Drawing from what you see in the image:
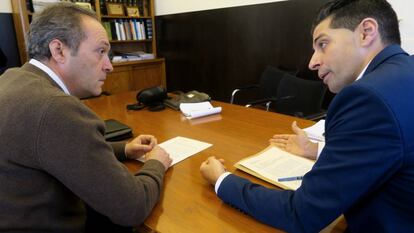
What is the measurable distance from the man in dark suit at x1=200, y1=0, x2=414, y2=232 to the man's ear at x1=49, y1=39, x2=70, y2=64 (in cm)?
66

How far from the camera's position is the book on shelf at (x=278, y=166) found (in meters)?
0.99

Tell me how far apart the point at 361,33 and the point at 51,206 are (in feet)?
3.33

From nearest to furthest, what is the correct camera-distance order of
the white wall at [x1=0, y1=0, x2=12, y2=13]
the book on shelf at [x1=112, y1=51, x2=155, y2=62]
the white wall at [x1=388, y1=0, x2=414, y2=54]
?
the white wall at [x1=388, y1=0, x2=414, y2=54], the white wall at [x1=0, y1=0, x2=12, y2=13], the book on shelf at [x1=112, y1=51, x2=155, y2=62]

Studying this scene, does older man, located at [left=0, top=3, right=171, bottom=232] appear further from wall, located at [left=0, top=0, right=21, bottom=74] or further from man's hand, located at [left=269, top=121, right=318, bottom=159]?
wall, located at [left=0, top=0, right=21, bottom=74]

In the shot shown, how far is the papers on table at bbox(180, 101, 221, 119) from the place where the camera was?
181 centimetres

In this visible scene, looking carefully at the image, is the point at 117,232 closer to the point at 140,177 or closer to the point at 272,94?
the point at 140,177

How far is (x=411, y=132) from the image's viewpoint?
0.65 meters

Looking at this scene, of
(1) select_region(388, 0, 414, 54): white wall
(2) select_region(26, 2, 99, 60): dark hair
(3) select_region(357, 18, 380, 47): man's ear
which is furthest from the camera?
(1) select_region(388, 0, 414, 54): white wall

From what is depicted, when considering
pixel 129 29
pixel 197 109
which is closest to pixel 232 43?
pixel 129 29

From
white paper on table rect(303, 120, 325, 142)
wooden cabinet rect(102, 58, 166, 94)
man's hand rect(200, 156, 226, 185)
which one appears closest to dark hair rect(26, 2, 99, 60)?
man's hand rect(200, 156, 226, 185)

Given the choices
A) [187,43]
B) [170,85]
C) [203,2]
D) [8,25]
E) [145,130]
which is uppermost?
[203,2]

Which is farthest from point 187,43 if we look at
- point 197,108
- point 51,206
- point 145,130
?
point 51,206

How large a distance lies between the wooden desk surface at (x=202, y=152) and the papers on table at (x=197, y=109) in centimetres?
4

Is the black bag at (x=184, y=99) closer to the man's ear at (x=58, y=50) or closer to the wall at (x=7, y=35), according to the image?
the man's ear at (x=58, y=50)
